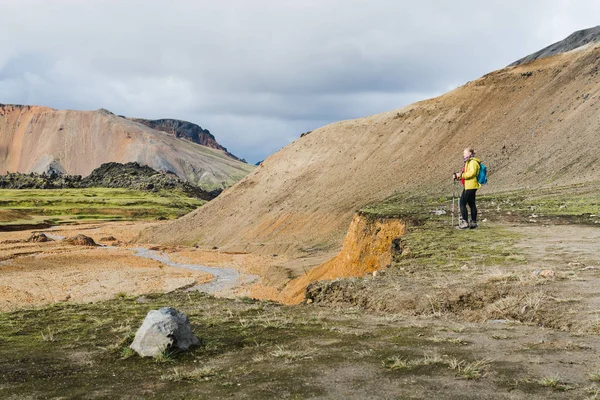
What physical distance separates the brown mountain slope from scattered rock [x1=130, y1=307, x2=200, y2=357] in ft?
118

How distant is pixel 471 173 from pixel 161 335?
43.4 feet

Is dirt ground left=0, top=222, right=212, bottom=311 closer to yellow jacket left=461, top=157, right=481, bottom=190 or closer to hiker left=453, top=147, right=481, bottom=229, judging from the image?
hiker left=453, top=147, right=481, bottom=229

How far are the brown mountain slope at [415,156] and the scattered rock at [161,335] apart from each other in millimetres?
36102

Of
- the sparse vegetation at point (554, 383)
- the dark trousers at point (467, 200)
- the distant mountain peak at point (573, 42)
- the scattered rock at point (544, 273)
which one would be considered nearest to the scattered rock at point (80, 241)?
the dark trousers at point (467, 200)

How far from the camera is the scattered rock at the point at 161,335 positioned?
29.6 feet

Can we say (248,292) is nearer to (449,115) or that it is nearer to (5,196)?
(449,115)

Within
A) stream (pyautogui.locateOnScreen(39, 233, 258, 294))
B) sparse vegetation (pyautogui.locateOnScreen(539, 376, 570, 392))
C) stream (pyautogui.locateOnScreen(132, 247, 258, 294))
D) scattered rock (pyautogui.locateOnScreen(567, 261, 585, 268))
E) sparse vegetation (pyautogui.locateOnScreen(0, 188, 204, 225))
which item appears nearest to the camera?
sparse vegetation (pyautogui.locateOnScreen(539, 376, 570, 392))

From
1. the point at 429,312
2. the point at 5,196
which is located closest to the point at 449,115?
the point at 429,312

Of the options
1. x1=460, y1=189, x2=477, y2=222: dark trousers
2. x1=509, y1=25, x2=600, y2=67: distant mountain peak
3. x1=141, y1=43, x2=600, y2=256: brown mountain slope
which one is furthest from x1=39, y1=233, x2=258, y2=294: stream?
x1=509, y1=25, x2=600, y2=67: distant mountain peak

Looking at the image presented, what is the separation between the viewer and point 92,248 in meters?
62.2

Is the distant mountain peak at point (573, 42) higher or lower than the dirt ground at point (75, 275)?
higher

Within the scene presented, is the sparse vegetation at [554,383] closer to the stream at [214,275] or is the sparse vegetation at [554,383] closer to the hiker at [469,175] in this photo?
the hiker at [469,175]

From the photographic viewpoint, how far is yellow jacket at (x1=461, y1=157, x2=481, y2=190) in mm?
18094

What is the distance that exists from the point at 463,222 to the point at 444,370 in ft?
47.2
